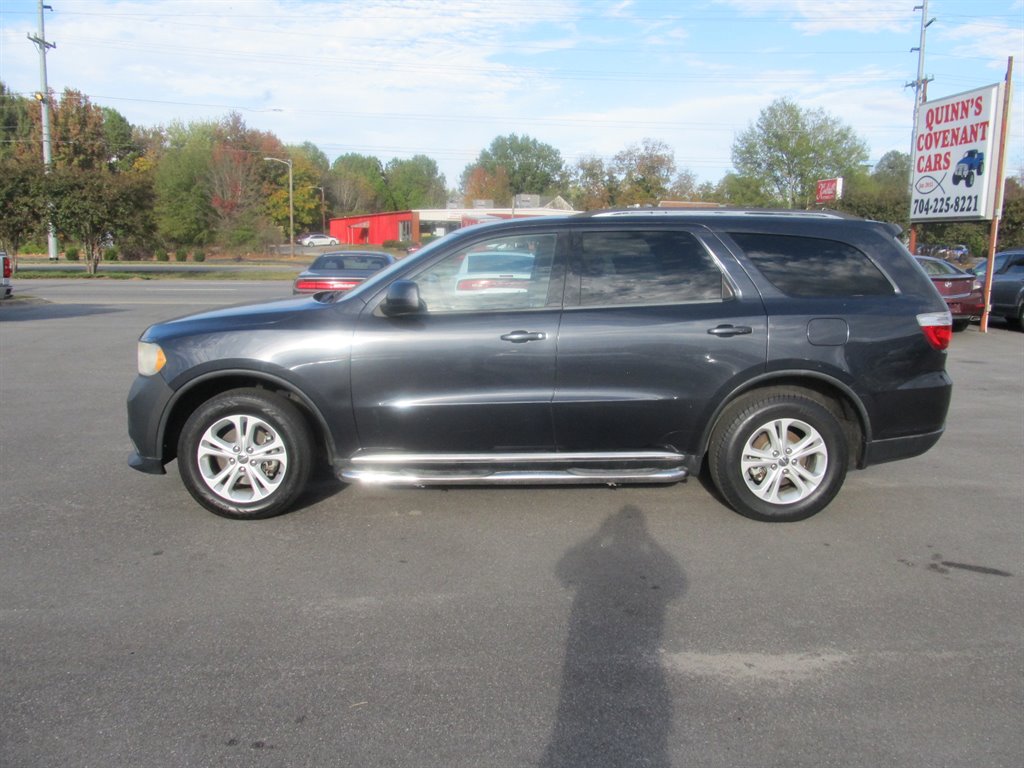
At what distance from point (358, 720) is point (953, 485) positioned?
15.9 ft

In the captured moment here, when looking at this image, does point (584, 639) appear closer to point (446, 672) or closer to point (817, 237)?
point (446, 672)

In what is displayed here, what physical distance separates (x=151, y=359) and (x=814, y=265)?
4167mm

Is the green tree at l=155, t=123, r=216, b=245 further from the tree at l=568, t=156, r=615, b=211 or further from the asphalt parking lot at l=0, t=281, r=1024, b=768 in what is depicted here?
the asphalt parking lot at l=0, t=281, r=1024, b=768

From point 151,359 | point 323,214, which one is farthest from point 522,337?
point 323,214

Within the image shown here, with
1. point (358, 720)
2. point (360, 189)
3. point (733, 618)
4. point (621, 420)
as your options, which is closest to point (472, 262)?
point (621, 420)

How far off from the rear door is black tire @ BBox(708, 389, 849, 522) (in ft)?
0.62

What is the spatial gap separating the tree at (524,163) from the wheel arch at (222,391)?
3902 inches

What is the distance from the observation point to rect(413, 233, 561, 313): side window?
5.23 meters

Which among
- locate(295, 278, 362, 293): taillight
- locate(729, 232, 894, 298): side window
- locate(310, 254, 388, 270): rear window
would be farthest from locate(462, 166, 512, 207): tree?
locate(729, 232, 894, 298): side window

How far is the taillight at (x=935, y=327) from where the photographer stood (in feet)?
17.5

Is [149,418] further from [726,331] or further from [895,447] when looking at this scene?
[895,447]

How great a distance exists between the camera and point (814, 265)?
5395 millimetres

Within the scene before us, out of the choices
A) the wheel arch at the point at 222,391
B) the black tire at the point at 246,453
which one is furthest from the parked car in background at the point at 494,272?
the black tire at the point at 246,453

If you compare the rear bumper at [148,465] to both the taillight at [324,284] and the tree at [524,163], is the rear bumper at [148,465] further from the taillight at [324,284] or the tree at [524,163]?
the tree at [524,163]
